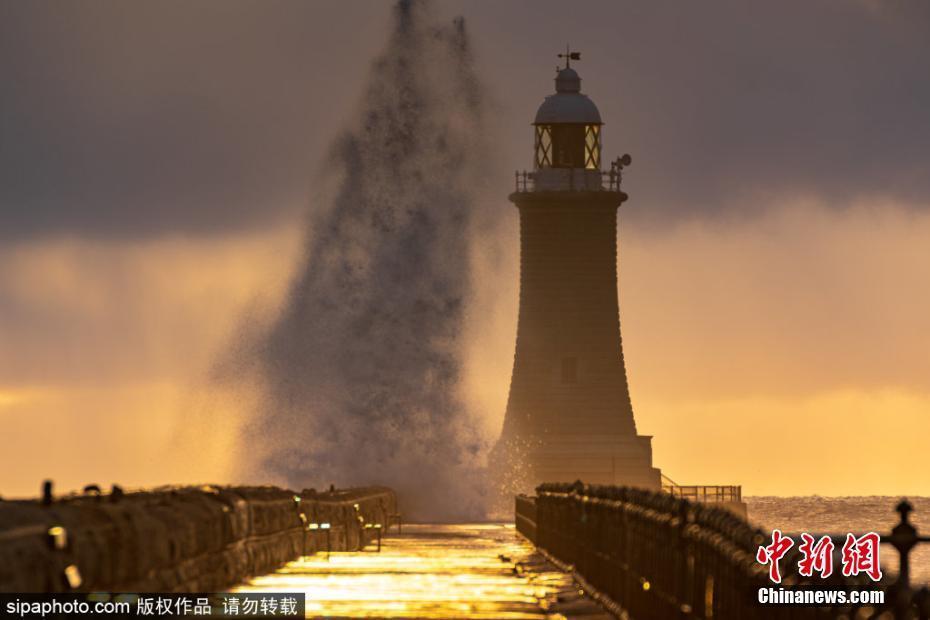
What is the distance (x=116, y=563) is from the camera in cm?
1588

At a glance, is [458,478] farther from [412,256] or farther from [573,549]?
[573,549]

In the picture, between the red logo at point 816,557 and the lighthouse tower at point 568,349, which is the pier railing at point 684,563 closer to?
the red logo at point 816,557

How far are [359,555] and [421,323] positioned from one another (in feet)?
192

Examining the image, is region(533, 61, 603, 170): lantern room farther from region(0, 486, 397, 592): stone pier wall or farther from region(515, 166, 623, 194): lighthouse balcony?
region(0, 486, 397, 592): stone pier wall

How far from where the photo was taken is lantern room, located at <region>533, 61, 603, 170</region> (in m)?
103

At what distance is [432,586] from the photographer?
26.8 meters

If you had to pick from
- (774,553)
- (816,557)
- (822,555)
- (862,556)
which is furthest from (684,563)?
(816,557)

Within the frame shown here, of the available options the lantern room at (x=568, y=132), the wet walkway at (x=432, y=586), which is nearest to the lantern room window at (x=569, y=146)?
the lantern room at (x=568, y=132)

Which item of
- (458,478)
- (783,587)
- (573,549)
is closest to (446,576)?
(573,549)

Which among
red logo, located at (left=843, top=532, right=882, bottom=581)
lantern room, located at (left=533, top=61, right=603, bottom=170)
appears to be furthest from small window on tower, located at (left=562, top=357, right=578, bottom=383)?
red logo, located at (left=843, top=532, right=882, bottom=581)

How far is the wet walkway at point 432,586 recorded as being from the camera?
22.5 m

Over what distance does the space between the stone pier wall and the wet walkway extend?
57cm

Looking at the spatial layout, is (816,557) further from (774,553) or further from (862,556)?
(862,556)

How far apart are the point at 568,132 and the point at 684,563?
87.6m
